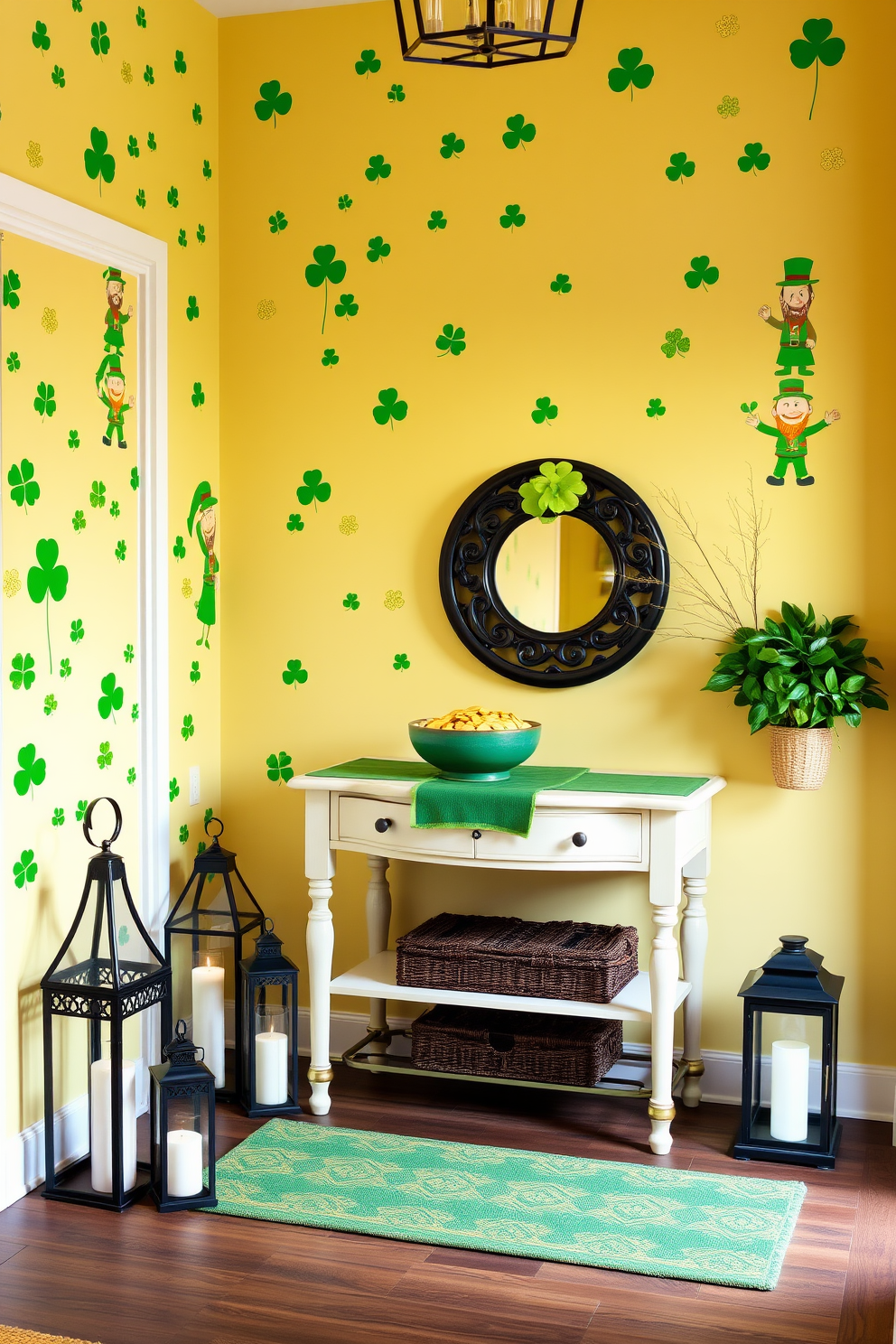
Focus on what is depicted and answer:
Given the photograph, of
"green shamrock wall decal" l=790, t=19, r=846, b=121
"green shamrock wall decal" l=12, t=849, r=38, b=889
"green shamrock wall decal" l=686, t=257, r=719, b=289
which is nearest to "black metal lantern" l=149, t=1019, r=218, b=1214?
"green shamrock wall decal" l=12, t=849, r=38, b=889

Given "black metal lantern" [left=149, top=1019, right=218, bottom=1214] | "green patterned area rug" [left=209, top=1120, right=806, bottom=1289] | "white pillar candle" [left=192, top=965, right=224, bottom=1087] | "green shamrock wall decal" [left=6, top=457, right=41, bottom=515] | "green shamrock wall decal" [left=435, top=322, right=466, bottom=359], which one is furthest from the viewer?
"green shamrock wall decal" [left=435, top=322, right=466, bottom=359]

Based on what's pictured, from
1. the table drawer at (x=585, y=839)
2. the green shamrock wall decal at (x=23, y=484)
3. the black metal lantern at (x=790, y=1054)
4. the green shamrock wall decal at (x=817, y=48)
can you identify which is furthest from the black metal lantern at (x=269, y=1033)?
the green shamrock wall decal at (x=817, y=48)

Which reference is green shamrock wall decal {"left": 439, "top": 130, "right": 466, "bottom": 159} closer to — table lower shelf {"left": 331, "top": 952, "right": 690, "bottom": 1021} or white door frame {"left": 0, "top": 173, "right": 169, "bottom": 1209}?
white door frame {"left": 0, "top": 173, "right": 169, "bottom": 1209}

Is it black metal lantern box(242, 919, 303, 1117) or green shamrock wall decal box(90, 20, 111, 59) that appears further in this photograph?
black metal lantern box(242, 919, 303, 1117)

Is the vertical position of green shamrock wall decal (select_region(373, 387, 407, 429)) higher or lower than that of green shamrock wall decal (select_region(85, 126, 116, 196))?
lower

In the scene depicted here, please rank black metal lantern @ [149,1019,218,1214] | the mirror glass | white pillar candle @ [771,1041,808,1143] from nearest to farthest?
black metal lantern @ [149,1019,218,1214] < white pillar candle @ [771,1041,808,1143] < the mirror glass

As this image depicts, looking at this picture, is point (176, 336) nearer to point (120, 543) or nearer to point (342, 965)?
point (120, 543)

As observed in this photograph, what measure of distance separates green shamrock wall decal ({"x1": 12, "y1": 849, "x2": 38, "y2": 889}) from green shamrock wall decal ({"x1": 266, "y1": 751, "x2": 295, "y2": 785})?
37.7 inches

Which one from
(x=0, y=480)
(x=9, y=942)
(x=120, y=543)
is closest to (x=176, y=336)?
(x=120, y=543)

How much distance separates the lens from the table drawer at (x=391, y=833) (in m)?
3.11

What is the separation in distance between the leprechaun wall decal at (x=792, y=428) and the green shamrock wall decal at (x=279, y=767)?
1.57m

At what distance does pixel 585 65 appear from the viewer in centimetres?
341

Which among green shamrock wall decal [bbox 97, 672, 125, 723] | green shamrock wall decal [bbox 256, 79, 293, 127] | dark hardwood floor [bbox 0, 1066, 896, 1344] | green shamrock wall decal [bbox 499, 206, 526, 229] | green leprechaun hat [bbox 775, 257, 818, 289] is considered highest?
green shamrock wall decal [bbox 256, 79, 293, 127]

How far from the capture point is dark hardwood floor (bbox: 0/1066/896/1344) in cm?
227
